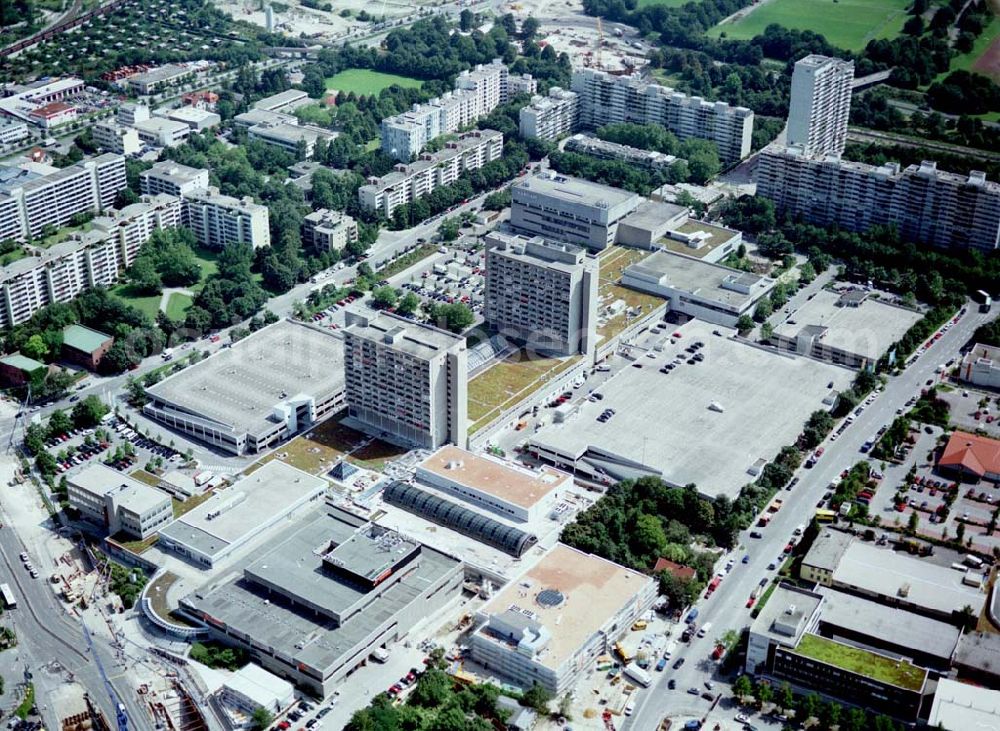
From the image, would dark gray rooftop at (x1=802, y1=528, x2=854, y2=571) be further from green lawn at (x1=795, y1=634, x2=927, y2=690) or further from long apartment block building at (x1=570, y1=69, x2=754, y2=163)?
long apartment block building at (x1=570, y1=69, x2=754, y2=163)

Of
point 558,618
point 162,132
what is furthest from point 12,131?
point 558,618

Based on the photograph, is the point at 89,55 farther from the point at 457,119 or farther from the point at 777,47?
the point at 777,47

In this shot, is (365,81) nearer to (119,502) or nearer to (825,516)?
(119,502)

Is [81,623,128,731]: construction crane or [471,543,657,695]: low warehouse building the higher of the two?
[471,543,657,695]: low warehouse building

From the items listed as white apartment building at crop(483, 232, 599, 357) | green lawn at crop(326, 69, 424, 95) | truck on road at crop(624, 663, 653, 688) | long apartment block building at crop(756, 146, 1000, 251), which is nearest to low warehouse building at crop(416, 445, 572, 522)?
truck on road at crop(624, 663, 653, 688)

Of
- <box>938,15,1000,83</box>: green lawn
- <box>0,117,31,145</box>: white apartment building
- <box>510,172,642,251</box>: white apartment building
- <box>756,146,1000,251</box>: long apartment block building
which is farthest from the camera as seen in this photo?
<box>938,15,1000,83</box>: green lawn
